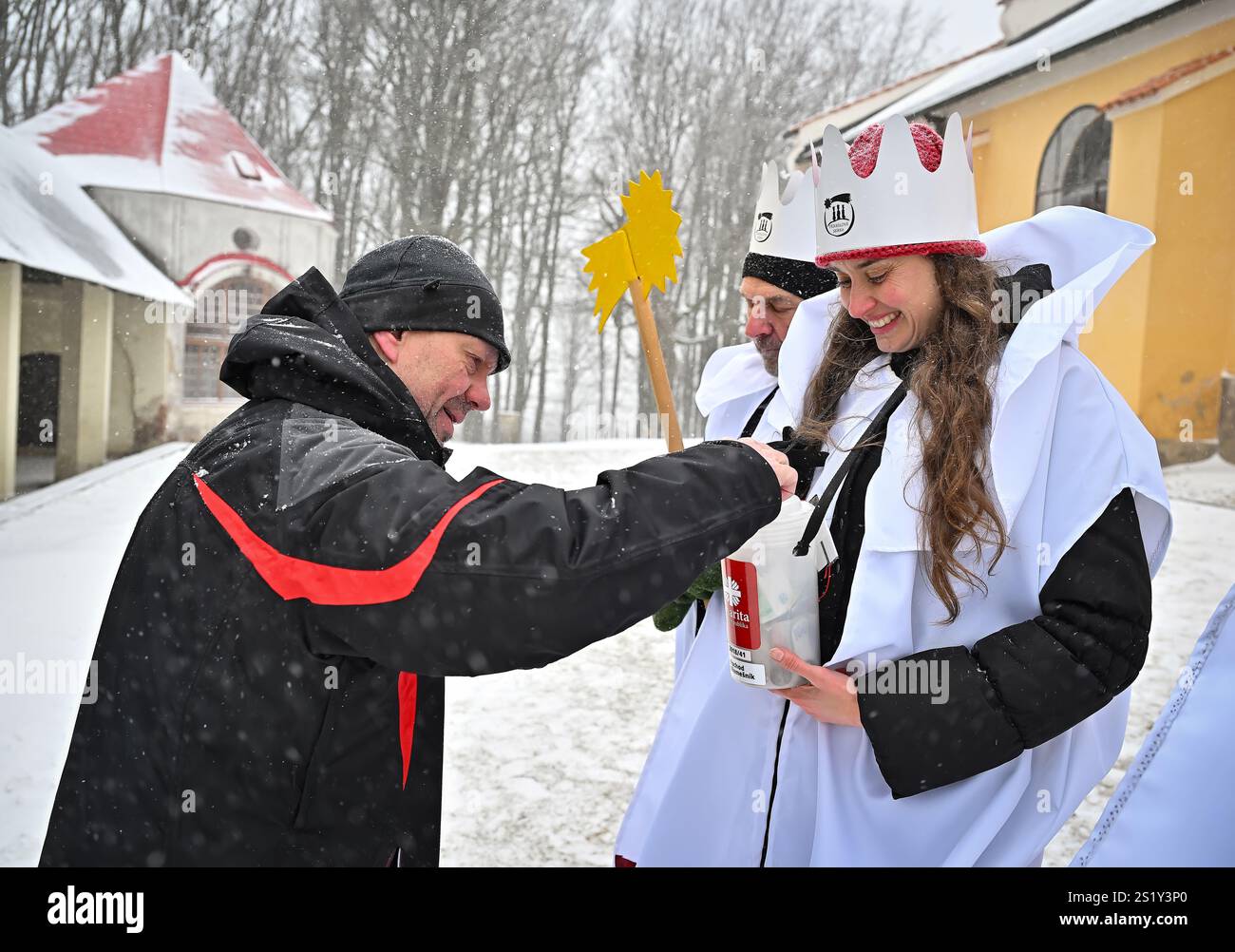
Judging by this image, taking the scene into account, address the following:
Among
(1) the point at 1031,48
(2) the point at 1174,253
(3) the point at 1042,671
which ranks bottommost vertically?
(3) the point at 1042,671

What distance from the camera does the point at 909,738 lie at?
1.65 m

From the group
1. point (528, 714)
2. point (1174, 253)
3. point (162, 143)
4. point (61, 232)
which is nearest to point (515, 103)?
point (162, 143)

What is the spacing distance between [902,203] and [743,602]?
0.84 metres

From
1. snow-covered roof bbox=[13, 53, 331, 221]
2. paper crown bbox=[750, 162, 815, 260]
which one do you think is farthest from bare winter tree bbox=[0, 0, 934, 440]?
paper crown bbox=[750, 162, 815, 260]

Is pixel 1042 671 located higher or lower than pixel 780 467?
lower

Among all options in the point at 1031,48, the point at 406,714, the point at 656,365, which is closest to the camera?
the point at 406,714

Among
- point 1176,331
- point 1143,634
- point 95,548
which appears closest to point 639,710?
point 1143,634

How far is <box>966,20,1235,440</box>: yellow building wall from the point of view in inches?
460

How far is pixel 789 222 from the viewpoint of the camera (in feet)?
9.53

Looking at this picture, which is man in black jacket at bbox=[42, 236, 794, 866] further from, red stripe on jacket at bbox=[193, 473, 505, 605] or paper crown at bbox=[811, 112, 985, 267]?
paper crown at bbox=[811, 112, 985, 267]

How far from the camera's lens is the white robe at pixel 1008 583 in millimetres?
1662

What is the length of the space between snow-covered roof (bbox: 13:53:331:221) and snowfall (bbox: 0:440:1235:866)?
37.3 feet

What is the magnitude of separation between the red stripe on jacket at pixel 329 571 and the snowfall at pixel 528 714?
280 cm

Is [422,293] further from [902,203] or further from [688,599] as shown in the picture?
[688,599]
